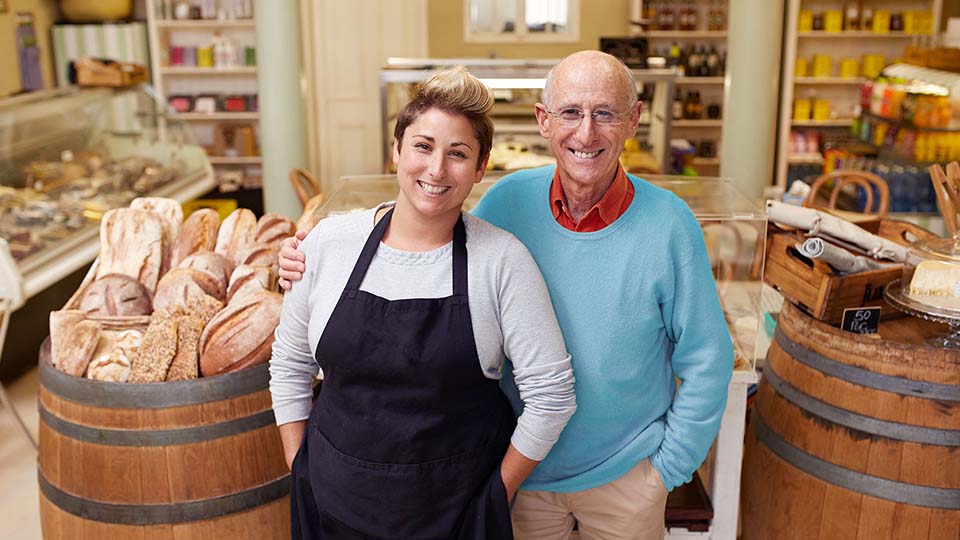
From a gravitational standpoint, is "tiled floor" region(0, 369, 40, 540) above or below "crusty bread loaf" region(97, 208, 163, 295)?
below

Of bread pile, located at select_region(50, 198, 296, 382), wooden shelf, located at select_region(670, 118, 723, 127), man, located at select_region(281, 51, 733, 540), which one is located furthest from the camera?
wooden shelf, located at select_region(670, 118, 723, 127)

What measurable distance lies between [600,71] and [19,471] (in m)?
3.06

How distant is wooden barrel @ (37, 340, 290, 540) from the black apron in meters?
0.31

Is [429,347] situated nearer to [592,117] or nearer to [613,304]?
[613,304]

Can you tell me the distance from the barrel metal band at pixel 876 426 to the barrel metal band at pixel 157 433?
1.43 m

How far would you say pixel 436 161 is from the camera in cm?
171

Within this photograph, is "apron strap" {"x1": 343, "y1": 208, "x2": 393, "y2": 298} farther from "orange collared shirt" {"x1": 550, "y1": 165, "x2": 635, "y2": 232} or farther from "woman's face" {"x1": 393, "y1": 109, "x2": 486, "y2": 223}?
"orange collared shirt" {"x1": 550, "y1": 165, "x2": 635, "y2": 232}

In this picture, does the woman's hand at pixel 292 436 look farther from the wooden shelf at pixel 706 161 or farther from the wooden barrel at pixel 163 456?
the wooden shelf at pixel 706 161

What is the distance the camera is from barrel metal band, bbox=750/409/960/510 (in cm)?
240

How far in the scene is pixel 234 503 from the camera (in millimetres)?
2215

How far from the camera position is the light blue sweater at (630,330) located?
6.22ft

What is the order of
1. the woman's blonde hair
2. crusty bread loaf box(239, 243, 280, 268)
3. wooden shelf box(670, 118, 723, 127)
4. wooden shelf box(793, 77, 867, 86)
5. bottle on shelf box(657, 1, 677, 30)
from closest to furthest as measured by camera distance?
the woman's blonde hair → crusty bread loaf box(239, 243, 280, 268) → wooden shelf box(793, 77, 867, 86) → bottle on shelf box(657, 1, 677, 30) → wooden shelf box(670, 118, 723, 127)

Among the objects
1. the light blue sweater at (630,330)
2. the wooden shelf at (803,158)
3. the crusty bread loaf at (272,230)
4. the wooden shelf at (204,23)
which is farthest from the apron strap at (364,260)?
the wooden shelf at (803,158)

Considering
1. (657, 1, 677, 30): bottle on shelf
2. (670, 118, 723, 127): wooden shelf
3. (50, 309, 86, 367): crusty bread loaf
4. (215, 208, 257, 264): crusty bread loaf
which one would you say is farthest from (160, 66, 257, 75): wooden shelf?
(50, 309, 86, 367): crusty bread loaf
